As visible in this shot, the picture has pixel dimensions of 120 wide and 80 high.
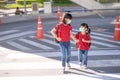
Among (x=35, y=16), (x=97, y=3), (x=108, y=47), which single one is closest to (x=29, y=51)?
(x=108, y=47)

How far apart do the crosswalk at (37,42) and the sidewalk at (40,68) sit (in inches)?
39.7

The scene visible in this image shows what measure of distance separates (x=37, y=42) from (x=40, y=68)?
4594 mm

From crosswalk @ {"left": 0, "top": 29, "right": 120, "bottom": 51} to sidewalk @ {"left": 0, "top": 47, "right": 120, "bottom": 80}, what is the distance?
1.01 metres

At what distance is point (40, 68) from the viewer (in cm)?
963

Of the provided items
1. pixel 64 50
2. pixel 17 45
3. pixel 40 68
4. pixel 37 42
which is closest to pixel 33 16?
pixel 37 42

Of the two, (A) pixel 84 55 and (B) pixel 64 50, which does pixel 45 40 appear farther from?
(B) pixel 64 50

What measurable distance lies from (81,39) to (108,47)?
3.58 metres

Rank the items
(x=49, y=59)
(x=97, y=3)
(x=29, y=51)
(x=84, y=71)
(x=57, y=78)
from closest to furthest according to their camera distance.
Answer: (x=57, y=78), (x=84, y=71), (x=49, y=59), (x=29, y=51), (x=97, y=3)

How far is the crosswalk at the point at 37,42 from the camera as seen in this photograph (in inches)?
508

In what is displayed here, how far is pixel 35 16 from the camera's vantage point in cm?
2555

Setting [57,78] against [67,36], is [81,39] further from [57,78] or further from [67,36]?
[57,78]

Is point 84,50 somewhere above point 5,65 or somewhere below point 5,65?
above

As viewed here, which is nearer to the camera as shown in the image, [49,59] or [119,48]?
[49,59]

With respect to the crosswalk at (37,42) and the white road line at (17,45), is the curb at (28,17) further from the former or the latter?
the white road line at (17,45)
